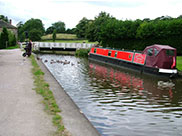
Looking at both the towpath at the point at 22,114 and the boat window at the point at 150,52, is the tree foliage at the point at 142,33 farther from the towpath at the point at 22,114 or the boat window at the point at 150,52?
the towpath at the point at 22,114

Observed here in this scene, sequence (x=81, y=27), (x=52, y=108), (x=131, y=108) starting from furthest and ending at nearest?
1. (x=81, y=27)
2. (x=131, y=108)
3. (x=52, y=108)

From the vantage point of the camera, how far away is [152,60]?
19484 mm

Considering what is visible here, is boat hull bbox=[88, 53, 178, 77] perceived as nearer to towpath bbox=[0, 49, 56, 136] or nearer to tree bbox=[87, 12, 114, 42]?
towpath bbox=[0, 49, 56, 136]

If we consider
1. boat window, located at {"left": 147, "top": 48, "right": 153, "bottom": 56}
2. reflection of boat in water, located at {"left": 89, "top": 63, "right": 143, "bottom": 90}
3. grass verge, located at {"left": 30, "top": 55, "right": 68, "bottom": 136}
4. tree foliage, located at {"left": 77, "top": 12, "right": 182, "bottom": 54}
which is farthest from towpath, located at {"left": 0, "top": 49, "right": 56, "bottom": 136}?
tree foliage, located at {"left": 77, "top": 12, "right": 182, "bottom": 54}

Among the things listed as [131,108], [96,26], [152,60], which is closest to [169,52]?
[152,60]

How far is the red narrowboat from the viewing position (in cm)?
1827

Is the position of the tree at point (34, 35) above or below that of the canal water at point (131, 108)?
above

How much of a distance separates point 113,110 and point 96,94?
2.58 meters

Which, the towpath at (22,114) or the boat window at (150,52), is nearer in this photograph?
the towpath at (22,114)

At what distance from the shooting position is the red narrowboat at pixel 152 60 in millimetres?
18266

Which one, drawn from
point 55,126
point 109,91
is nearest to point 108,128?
point 55,126

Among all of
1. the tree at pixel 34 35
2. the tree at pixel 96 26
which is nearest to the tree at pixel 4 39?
the tree at pixel 96 26

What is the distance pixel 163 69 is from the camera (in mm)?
18000

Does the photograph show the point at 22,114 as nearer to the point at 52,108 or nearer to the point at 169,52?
the point at 52,108
